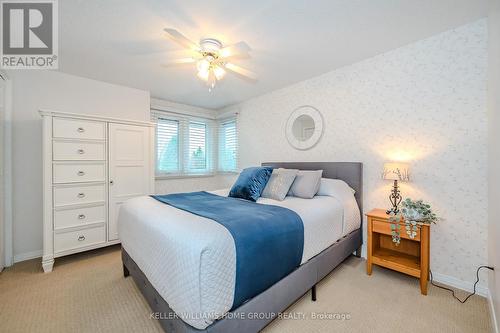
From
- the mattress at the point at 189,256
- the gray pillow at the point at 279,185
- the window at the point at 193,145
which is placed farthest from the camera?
the window at the point at 193,145

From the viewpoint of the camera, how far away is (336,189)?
250cm

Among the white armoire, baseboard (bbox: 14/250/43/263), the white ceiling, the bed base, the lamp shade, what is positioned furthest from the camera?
baseboard (bbox: 14/250/43/263)

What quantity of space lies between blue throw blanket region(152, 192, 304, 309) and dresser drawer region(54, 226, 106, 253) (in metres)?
1.72

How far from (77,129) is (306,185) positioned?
9.23 feet

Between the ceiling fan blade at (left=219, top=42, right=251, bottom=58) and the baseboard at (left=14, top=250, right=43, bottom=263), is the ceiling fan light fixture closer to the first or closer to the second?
the ceiling fan blade at (left=219, top=42, right=251, bottom=58)

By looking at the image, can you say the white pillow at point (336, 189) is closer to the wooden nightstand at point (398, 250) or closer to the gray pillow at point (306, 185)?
the gray pillow at point (306, 185)

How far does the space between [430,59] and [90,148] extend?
3.93 meters

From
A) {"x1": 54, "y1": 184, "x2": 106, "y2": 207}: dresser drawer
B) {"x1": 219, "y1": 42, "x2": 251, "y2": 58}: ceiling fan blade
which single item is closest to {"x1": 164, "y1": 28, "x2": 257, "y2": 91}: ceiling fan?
{"x1": 219, "y1": 42, "x2": 251, "y2": 58}: ceiling fan blade

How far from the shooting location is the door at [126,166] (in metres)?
2.80

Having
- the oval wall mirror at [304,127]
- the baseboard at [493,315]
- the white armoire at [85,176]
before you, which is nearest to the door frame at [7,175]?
the white armoire at [85,176]

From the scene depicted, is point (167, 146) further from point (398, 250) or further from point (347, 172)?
point (398, 250)

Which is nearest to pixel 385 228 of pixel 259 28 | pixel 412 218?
pixel 412 218

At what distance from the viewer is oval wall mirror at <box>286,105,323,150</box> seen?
3.08 meters

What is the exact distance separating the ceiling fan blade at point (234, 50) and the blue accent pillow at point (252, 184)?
1.33 m
